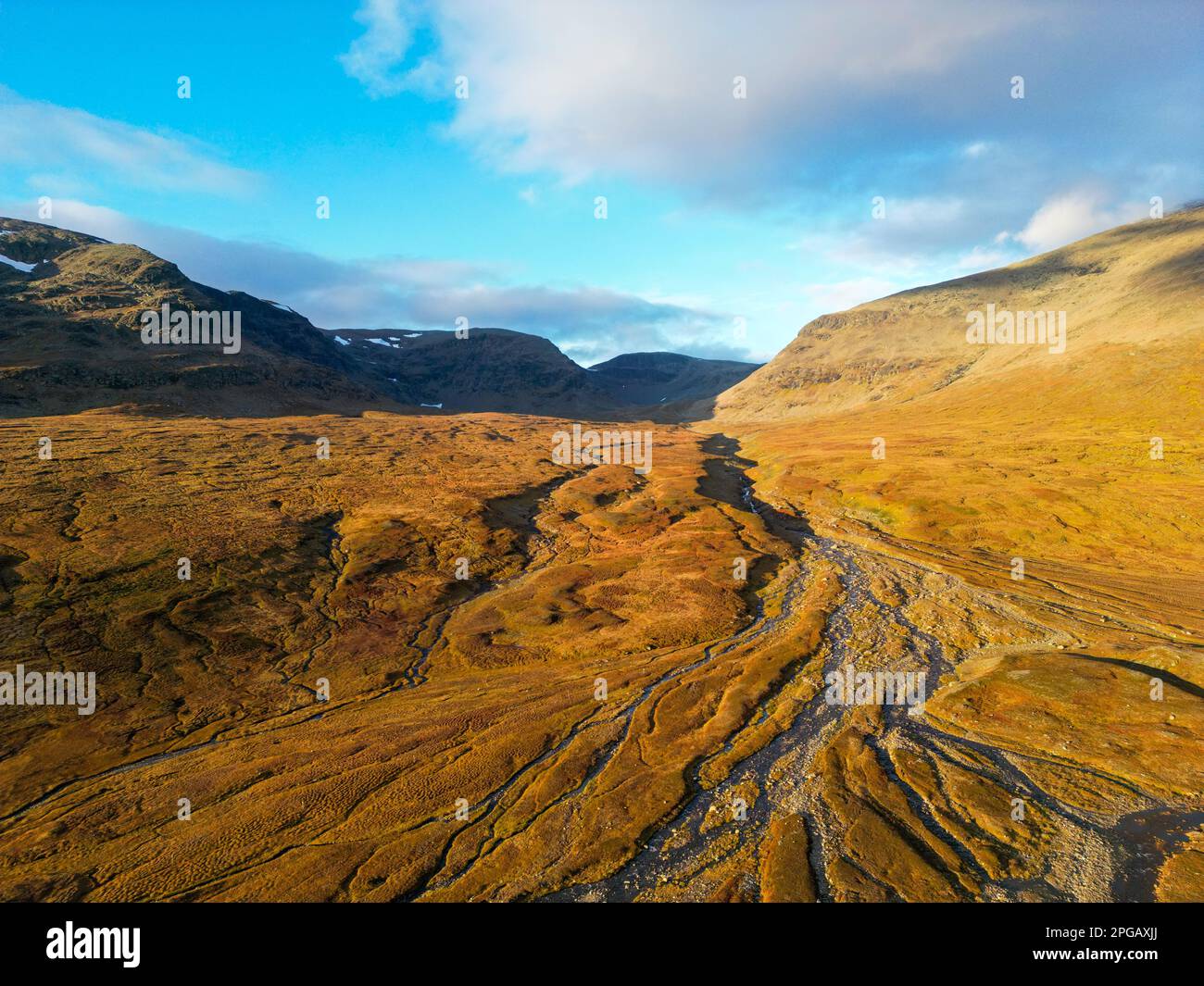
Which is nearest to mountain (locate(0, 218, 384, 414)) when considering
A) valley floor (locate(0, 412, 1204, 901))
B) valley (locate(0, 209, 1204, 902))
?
valley (locate(0, 209, 1204, 902))

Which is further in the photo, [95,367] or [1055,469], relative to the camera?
[95,367]

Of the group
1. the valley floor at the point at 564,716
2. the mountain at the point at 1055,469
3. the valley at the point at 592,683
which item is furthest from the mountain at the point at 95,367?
the mountain at the point at 1055,469

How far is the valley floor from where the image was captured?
23.3m

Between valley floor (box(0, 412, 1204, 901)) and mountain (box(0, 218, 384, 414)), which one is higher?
mountain (box(0, 218, 384, 414))

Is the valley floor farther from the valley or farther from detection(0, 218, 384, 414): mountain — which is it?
detection(0, 218, 384, 414): mountain

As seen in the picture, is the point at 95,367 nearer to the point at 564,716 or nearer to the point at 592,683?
the point at 592,683

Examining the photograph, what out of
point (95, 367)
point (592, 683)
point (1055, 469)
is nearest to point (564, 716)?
point (592, 683)

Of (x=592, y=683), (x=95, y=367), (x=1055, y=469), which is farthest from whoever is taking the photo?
(x=95, y=367)

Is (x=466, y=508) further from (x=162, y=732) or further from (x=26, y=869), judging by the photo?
(x=26, y=869)

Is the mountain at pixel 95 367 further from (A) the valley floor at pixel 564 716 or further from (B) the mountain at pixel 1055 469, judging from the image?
(B) the mountain at pixel 1055 469

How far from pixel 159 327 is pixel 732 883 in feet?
843

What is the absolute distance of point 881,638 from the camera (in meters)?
48.2

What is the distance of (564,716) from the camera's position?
36562mm

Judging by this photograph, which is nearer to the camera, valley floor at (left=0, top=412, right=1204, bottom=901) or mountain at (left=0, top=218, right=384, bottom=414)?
valley floor at (left=0, top=412, right=1204, bottom=901)
